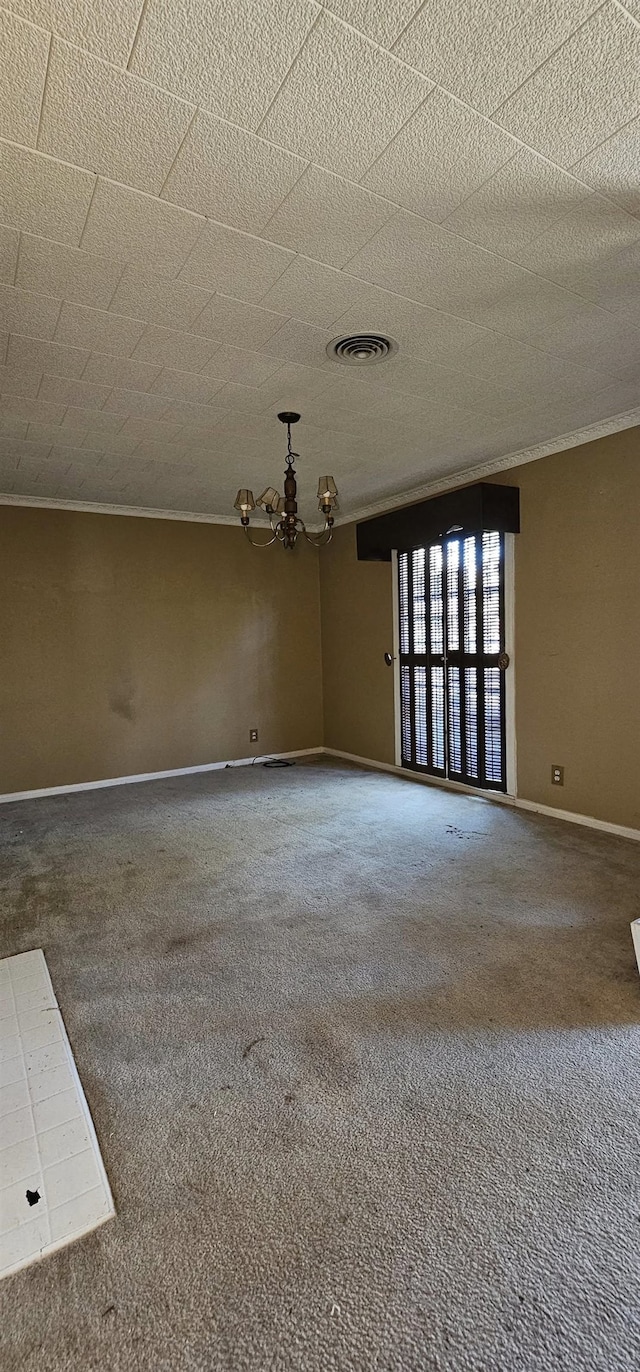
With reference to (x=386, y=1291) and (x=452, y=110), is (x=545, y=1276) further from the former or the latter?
(x=452, y=110)

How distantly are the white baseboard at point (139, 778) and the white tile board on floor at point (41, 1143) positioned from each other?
126 inches

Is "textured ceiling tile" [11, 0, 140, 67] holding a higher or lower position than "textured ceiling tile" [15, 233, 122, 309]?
lower

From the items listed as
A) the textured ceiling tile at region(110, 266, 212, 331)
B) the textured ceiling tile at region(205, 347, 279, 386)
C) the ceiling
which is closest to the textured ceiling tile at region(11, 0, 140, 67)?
the ceiling

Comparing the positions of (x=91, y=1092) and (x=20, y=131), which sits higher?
(x=20, y=131)

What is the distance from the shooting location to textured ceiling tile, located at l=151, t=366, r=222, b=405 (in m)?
2.79

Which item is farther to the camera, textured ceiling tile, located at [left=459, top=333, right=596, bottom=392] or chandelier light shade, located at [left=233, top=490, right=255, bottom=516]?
chandelier light shade, located at [left=233, top=490, right=255, bottom=516]

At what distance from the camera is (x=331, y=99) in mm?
1404

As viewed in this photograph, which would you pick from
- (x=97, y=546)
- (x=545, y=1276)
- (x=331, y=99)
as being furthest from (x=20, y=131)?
(x=97, y=546)

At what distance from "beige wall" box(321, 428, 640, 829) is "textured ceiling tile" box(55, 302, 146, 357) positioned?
276 centimetres

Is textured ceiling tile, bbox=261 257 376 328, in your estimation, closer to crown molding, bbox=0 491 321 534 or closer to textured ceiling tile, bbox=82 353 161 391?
textured ceiling tile, bbox=82 353 161 391

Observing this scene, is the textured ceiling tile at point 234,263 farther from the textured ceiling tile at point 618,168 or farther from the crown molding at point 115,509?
the crown molding at point 115,509

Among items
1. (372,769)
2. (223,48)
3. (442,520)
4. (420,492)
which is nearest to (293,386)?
(223,48)

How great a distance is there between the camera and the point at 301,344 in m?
2.51

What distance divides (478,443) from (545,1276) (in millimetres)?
3922
